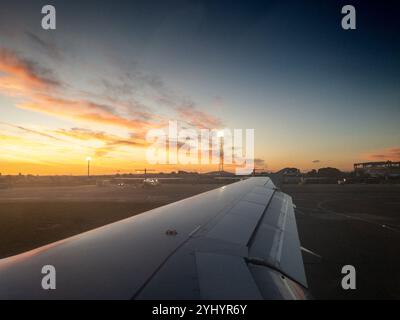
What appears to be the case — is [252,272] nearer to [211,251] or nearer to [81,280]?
[211,251]

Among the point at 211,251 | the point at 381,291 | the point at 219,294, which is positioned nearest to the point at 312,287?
the point at 381,291

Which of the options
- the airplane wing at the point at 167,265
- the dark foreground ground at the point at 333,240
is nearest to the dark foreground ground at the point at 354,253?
the dark foreground ground at the point at 333,240

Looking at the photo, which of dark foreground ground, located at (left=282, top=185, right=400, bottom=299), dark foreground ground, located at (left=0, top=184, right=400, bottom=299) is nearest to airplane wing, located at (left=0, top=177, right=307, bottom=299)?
dark foreground ground, located at (left=0, top=184, right=400, bottom=299)

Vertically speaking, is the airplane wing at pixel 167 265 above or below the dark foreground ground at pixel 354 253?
above

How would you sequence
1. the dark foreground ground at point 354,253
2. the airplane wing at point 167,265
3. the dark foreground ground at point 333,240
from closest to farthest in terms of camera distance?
1. the airplane wing at point 167,265
2. the dark foreground ground at point 354,253
3. the dark foreground ground at point 333,240

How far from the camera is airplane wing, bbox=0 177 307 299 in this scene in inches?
65.2

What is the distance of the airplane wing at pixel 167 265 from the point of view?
65.2 inches

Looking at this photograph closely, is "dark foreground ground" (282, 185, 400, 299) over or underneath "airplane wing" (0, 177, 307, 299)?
underneath

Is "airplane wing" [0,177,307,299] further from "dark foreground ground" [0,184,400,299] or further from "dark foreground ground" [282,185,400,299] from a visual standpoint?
"dark foreground ground" [282,185,400,299]

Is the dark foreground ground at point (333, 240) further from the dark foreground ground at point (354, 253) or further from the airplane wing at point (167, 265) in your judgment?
the airplane wing at point (167, 265)

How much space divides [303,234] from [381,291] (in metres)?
5.29

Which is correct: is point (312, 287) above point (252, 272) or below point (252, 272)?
below

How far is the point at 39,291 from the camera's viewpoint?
5.46 feet

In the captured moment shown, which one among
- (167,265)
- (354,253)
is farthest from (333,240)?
(167,265)
